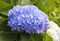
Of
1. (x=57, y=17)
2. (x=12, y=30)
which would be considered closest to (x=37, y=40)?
(x=12, y=30)

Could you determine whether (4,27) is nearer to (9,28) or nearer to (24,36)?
(9,28)

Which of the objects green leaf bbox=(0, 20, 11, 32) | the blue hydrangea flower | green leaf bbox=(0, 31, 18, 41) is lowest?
green leaf bbox=(0, 31, 18, 41)

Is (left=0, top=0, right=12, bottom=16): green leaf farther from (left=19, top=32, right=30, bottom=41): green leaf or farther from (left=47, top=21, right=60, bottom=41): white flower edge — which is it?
(left=47, top=21, right=60, bottom=41): white flower edge

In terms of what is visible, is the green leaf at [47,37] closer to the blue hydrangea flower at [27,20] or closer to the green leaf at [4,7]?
the blue hydrangea flower at [27,20]

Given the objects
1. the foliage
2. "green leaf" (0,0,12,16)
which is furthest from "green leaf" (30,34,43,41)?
"green leaf" (0,0,12,16)

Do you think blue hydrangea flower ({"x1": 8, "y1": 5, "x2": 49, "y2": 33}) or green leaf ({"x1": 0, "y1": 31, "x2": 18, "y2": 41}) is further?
green leaf ({"x1": 0, "y1": 31, "x2": 18, "y2": 41})

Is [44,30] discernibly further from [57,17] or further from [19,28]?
[57,17]

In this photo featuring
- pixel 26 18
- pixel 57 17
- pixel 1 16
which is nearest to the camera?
pixel 26 18

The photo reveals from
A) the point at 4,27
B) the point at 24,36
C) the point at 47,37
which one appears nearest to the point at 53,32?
the point at 47,37
